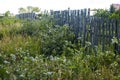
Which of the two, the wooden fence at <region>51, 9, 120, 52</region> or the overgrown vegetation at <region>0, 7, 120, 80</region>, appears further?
the wooden fence at <region>51, 9, 120, 52</region>

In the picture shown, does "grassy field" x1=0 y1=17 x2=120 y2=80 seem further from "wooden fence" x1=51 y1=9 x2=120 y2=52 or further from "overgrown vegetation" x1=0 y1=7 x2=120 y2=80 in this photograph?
"wooden fence" x1=51 y1=9 x2=120 y2=52

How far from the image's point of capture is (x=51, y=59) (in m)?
5.30

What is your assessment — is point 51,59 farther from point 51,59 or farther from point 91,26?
point 91,26

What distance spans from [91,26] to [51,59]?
4447 millimetres

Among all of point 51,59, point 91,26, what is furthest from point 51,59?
point 91,26

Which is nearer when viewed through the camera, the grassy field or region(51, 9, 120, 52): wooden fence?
the grassy field

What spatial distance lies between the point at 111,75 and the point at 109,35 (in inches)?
142

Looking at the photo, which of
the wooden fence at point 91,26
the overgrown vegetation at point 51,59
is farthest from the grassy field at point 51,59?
the wooden fence at point 91,26

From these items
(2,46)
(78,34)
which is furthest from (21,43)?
(78,34)

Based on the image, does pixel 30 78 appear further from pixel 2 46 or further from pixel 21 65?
pixel 2 46

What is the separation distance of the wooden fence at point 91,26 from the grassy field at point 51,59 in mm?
384

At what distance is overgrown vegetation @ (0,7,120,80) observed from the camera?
4.72m

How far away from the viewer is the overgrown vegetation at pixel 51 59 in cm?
A: 472

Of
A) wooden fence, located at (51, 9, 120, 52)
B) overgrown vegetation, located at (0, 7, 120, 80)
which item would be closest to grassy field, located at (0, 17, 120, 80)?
overgrown vegetation, located at (0, 7, 120, 80)
